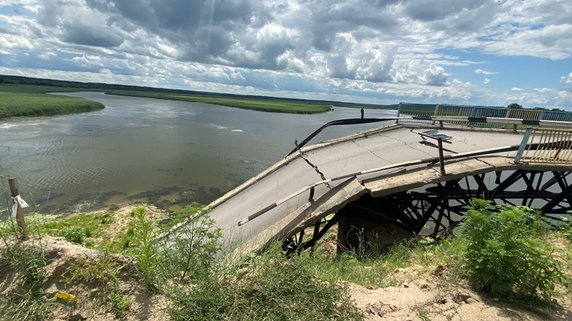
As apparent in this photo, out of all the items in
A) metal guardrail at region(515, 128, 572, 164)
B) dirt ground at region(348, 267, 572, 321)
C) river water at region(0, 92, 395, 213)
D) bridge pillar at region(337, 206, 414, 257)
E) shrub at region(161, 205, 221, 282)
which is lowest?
river water at region(0, 92, 395, 213)

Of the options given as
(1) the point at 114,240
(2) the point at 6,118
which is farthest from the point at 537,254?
(2) the point at 6,118

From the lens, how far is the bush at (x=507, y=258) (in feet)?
12.1

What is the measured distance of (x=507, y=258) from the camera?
12.3ft

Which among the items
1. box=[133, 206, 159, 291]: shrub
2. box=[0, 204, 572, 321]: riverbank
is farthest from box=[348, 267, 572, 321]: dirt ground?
box=[133, 206, 159, 291]: shrub

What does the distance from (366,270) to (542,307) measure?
89.5 inches

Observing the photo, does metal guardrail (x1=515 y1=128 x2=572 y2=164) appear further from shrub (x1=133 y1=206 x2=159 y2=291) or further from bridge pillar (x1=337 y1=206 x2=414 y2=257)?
shrub (x1=133 y1=206 x2=159 y2=291)

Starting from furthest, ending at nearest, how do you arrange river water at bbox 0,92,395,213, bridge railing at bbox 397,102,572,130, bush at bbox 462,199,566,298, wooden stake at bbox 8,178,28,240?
river water at bbox 0,92,395,213 < bridge railing at bbox 397,102,572,130 < wooden stake at bbox 8,178,28,240 < bush at bbox 462,199,566,298

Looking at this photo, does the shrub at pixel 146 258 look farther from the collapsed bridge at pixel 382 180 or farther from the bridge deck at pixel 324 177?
the bridge deck at pixel 324 177

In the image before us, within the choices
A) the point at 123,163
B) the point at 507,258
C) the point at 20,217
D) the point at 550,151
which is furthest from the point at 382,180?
the point at 123,163

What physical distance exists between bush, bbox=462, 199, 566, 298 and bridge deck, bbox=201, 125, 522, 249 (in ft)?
9.57

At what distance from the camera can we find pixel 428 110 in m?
16.3

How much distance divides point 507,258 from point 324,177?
5248mm

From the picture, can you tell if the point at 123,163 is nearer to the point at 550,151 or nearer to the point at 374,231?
the point at 374,231

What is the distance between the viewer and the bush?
369 centimetres
